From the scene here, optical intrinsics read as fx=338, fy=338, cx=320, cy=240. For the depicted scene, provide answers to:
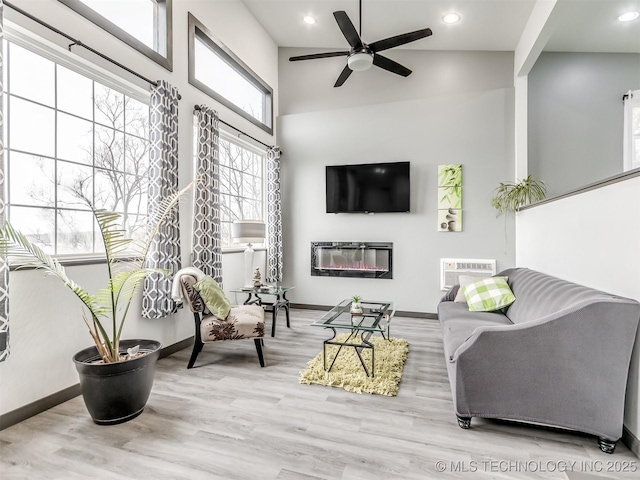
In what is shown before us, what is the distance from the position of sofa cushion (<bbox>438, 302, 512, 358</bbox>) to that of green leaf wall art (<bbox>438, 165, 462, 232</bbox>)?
1535mm

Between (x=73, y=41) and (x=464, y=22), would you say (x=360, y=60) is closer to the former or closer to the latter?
(x=464, y=22)

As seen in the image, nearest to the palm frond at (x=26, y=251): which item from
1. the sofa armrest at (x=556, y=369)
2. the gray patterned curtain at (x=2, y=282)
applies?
the gray patterned curtain at (x=2, y=282)

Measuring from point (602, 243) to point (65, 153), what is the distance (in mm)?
3711

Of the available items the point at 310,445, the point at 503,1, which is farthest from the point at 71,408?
the point at 503,1

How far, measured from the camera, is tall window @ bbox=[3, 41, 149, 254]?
2191 millimetres

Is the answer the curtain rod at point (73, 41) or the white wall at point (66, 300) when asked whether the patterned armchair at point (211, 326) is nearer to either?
the white wall at point (66, 300)

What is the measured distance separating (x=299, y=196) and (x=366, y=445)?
404cm

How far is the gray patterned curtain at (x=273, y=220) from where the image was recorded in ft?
16.7

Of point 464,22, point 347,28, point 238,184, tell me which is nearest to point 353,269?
point 238,184

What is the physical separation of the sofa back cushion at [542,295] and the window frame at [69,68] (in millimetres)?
3207

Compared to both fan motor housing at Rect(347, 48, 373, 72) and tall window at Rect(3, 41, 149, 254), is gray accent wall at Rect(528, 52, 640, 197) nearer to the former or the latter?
fan motor housing at Rect(347, 48, 373, 72)

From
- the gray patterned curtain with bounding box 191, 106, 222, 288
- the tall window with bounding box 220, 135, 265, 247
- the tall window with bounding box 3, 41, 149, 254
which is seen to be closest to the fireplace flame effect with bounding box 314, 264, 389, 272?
the tall window with bounding box 220, 135, 265, 247

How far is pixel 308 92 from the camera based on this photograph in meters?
5.43

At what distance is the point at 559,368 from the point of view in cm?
182
